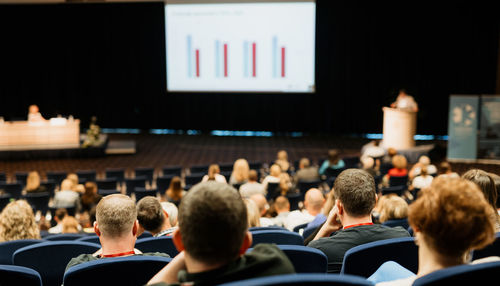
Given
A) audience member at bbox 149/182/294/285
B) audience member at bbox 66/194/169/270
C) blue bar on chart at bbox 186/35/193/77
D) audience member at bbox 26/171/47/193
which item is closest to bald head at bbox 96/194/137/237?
audience member at bbox 66/194/169/270

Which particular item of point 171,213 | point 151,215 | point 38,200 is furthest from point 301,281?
point 38,200

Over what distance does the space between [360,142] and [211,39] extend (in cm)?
533

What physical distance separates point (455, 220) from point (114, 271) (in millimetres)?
1361

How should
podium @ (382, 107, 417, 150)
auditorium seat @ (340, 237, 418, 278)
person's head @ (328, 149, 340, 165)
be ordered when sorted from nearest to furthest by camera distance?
auditorium seat @ (340, 237, 418, 278) < person's head @ (328, 149, 340, 165) < podium @ (382, 107, 417, 150)

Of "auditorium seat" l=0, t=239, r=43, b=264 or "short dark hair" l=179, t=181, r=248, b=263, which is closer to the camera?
"short dark hair" l=179, t=181, r=248, b=263

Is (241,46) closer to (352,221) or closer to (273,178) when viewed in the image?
(273,178)

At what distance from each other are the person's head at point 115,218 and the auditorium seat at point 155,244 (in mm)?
511

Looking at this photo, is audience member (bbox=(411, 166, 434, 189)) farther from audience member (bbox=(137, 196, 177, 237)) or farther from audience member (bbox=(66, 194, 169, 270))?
audience member (bbox=(66, 194, 169, 270))

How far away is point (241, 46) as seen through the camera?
1570 centimetres

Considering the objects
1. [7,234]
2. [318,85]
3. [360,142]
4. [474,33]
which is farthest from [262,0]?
[7,234]

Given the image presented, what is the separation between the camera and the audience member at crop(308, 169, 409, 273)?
2.79 meters

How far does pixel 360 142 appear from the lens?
15688mm

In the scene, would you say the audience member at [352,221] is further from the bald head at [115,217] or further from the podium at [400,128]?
the podium at [400,128]

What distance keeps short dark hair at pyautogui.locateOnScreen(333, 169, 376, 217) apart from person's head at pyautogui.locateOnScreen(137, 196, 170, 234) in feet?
4.77
